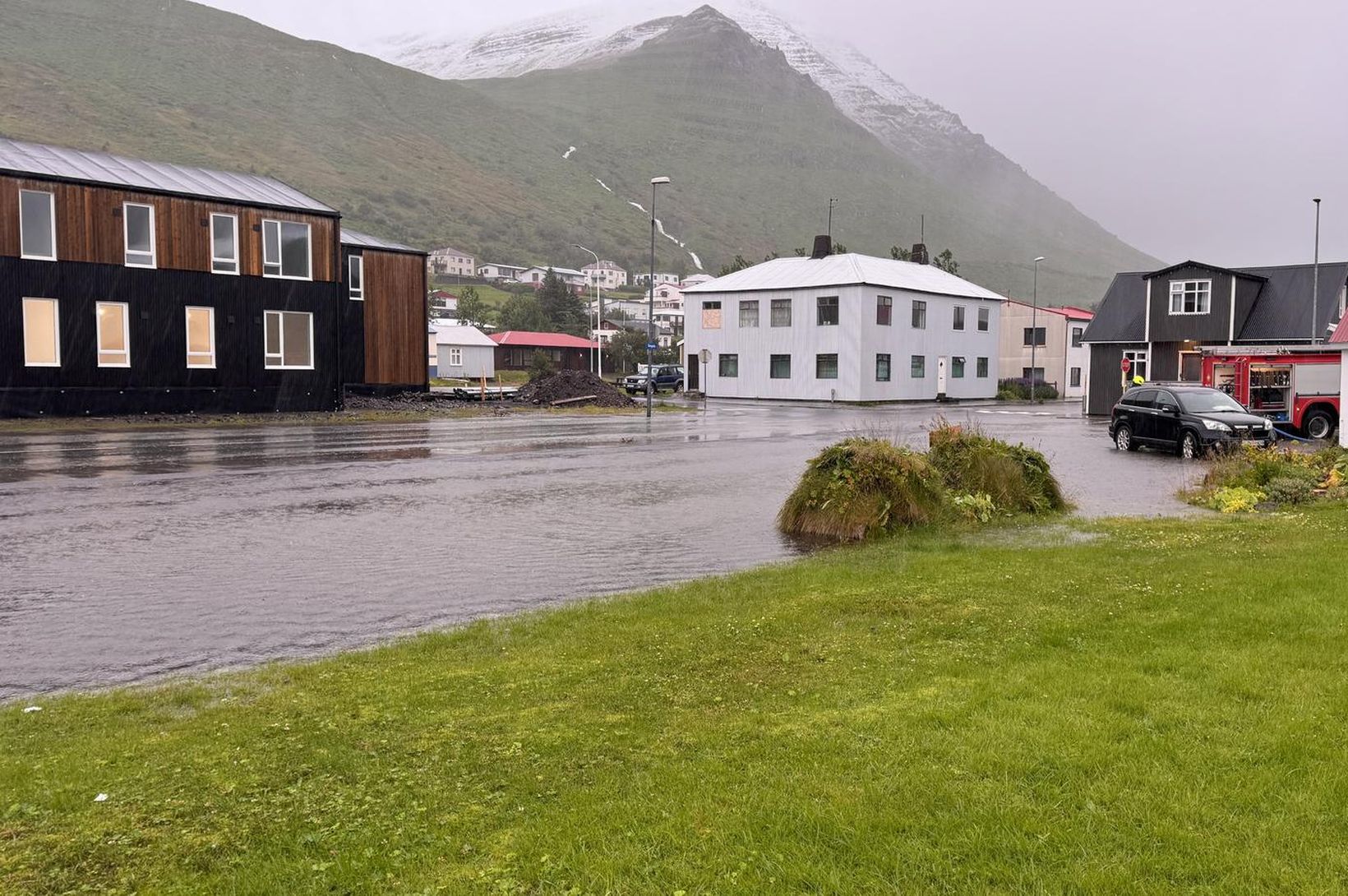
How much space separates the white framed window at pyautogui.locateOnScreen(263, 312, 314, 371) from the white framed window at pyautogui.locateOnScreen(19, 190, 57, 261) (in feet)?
22.9

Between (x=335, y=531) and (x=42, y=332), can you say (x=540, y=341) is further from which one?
(x=335, y=531)

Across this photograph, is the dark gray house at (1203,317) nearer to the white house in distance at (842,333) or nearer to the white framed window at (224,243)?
the white house in distance at (842,333)

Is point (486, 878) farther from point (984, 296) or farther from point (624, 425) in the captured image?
point (984, 296)

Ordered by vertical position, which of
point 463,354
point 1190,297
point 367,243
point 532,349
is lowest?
Answer: point 463,354

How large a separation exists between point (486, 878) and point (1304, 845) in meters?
2.97

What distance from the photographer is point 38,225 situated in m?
31.6

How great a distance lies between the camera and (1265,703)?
5.25 m

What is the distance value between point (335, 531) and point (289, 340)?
26760mm

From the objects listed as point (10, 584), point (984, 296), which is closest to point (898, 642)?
point (10, 584)

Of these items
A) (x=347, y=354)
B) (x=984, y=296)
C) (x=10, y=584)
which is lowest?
(x=10, y=584)

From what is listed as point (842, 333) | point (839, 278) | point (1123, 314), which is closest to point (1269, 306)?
point (1123, 314)

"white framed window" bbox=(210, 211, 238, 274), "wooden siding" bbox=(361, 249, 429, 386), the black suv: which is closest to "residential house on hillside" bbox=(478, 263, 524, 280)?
"wooden siding" bbox=(361, 249, 429, 386)

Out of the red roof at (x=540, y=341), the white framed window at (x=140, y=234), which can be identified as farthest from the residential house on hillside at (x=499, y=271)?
the white framed window at (x=140, y=234)

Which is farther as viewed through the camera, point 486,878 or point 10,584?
point 10,584
